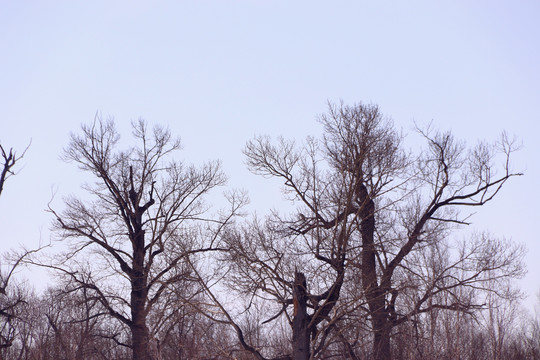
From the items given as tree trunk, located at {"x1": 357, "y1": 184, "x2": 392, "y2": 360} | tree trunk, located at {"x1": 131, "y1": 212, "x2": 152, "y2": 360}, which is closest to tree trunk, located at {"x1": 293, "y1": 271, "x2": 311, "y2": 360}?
tree trunk, located at {"x1": 357, "y1": 184, "x2": 392, "y2": 360}

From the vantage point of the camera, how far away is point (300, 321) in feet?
57.4

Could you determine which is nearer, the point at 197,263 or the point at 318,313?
the point at 318,313

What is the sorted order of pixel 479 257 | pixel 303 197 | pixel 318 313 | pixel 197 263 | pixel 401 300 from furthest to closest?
1. pixel 197 263
2. pixel 479 257
3. pixel 401 300
4. pixel 303 197
5. pixel 318 313

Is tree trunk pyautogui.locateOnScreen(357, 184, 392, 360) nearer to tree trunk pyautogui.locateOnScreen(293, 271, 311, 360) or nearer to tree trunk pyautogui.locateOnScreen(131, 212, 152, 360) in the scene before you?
tree trunk pyautogui.locateOnScreen(293, 271, 311, 360)

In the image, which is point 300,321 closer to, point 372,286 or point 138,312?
point 372,286

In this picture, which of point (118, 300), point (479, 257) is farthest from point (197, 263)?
point (479, 257)

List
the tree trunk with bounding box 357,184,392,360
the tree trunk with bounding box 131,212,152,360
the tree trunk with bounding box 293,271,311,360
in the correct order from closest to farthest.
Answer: the tree trunk with bounding box 293,271,311,360, the tree trunk with bounding box 357,184,392,360, the tree trunk with bounding box 131,212,152,360

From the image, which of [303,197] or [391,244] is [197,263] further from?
[391,244]

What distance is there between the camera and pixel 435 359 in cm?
1973

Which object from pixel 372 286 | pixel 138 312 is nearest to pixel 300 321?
pixel 372 286

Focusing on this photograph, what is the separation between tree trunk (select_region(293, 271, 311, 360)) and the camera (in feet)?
56.6

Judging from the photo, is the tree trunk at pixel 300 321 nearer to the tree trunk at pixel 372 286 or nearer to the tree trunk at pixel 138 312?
the tree trunk at pixel 372 286

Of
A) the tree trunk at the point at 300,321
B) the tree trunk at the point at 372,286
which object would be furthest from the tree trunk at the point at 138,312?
the tree trunk at the point at 372,286

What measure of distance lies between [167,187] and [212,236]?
18.6 ft
